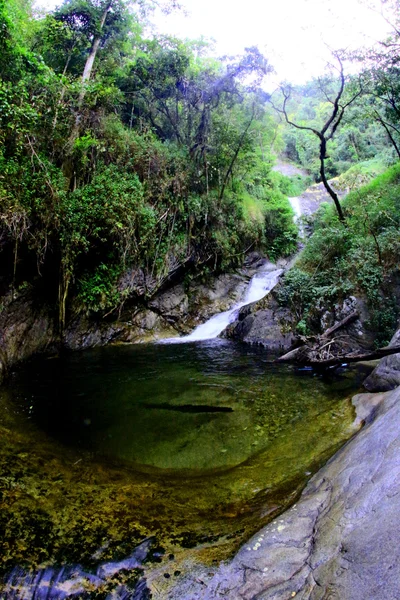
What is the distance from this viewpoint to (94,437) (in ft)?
15.6

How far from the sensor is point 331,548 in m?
2.29

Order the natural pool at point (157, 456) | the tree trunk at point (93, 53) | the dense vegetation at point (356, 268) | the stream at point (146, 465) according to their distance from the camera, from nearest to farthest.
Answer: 1. the stream at point (146, 465)
2. the natural pool at point (157, 456)
3. the dense vegetation at point (356, 268)
4. the tree trunk at point (93, 53)

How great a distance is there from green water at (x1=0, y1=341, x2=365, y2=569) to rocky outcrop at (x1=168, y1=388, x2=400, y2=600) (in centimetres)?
23

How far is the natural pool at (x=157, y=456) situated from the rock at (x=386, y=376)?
459 millimetres

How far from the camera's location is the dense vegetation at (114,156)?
27.7 ft

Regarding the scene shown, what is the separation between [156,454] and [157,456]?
0.05m

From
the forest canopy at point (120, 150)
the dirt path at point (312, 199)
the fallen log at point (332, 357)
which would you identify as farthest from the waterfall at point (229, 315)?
the dirt path at point (312, 199)

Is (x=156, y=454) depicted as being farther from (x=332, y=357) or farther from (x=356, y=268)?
(x=356, y=268)

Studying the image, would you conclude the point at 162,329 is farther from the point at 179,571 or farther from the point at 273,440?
the point at 179,571

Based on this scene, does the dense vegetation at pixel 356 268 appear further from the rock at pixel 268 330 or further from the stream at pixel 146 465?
the stream at pixel 146 465

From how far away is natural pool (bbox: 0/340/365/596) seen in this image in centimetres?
279

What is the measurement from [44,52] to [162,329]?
1177 cm

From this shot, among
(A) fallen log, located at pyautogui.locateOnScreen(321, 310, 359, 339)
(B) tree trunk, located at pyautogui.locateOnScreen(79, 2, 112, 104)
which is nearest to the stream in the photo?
(A) fallen log, located at pyautogui.locateOnScreen(321, 310, 359, 339)

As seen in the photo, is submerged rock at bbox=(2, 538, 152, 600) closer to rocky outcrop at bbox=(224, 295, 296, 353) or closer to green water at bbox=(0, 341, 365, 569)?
green water at bbox=(0, 341, 365, 569)
